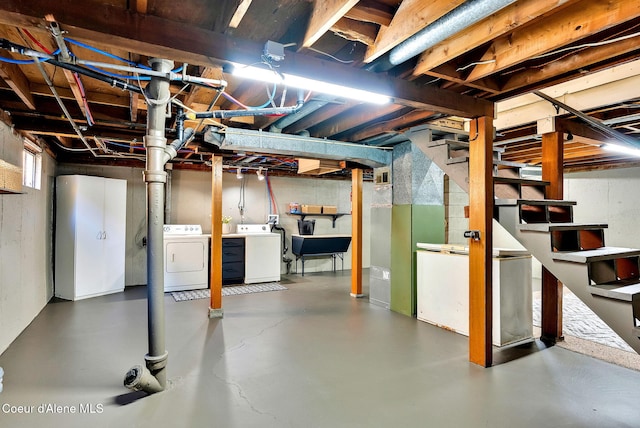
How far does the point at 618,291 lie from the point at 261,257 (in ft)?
16.9

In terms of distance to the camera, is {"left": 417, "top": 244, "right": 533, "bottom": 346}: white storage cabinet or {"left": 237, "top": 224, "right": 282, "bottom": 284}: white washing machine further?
{"left": 237, "top": 224, "right": 282, "bottom": 284}: white washing machine

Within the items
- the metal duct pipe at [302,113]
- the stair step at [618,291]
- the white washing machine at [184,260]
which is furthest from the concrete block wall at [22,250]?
the stair step at [618,291]

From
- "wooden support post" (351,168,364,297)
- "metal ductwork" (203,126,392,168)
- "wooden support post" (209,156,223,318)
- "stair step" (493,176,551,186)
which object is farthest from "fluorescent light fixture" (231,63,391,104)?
"wooden support post" (351,168,364,297)

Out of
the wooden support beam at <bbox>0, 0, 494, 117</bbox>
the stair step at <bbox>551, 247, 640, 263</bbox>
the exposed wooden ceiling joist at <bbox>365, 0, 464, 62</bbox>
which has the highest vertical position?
the exposed wooden ceiling joist at <bbox>365, 0, 464, 62</bbox>

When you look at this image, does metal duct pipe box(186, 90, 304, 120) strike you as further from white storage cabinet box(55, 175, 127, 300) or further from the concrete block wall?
white storage cabinet box(55, 175, 127, 300)

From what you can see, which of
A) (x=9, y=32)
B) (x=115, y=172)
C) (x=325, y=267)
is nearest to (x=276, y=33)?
(x=9, y=32)

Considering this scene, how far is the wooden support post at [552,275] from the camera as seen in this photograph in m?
3.30

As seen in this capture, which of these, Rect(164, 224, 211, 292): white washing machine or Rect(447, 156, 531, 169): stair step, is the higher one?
Rect(447, 156, 531, 169): stair step

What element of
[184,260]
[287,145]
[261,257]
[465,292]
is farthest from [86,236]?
[465,292]

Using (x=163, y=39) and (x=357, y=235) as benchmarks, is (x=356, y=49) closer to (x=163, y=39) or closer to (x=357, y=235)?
(x=163, y=39)

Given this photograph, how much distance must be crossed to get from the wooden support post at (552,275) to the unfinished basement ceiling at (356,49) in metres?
0.32

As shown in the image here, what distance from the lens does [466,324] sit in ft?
11.7

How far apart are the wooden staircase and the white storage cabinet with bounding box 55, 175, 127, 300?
4.86 m

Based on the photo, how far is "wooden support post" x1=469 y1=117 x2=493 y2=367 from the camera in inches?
109
